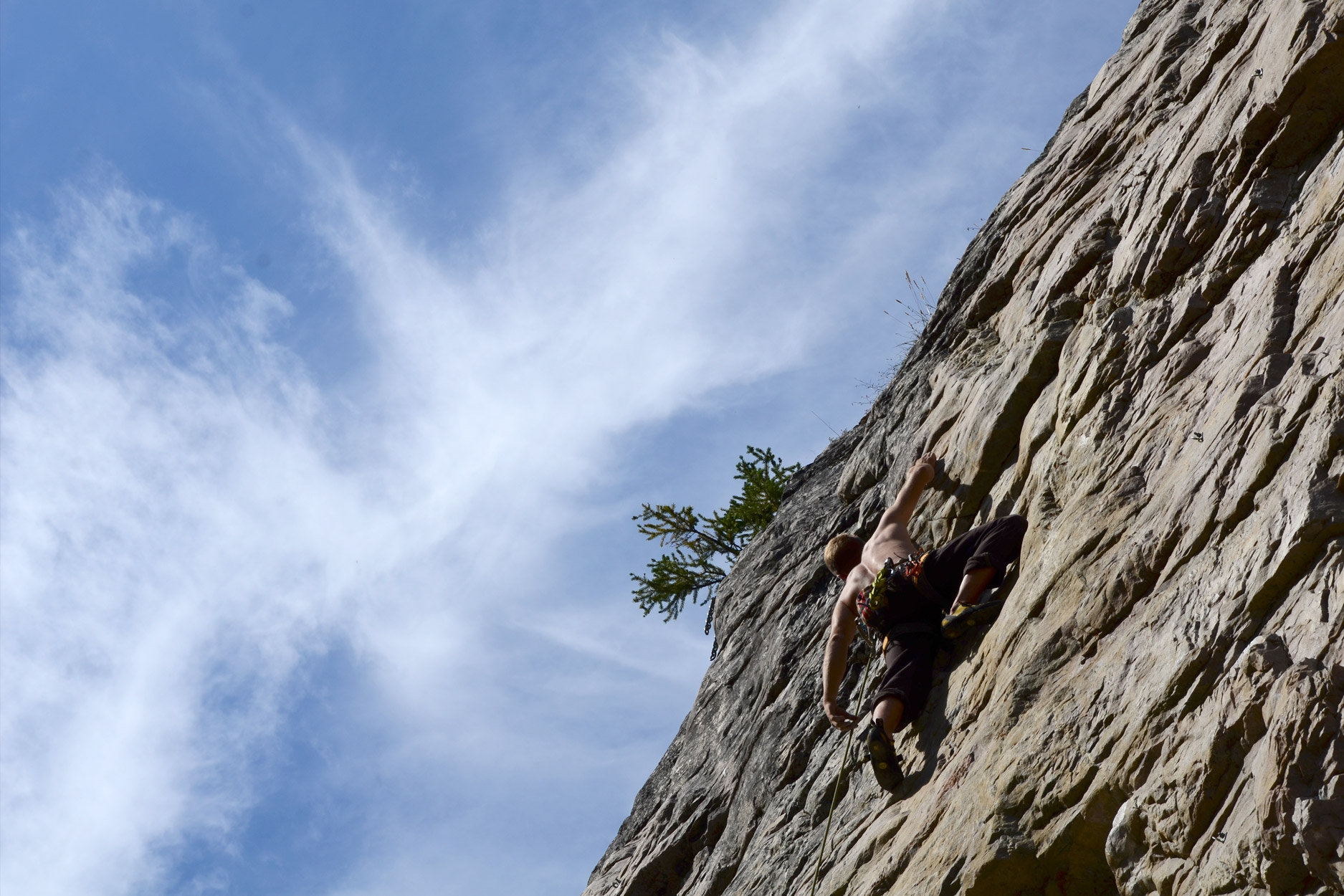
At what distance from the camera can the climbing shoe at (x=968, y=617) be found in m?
6.86

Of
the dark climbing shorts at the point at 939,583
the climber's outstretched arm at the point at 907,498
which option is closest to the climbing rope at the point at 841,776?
the dark climbing shorts at the point at 939,583

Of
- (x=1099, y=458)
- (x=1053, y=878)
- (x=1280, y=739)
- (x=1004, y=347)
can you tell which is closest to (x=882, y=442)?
(x=1004, y=347)

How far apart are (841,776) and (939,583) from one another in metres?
1.41

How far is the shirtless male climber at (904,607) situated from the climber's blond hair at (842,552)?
0.40m

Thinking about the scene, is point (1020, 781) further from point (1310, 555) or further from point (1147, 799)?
point (1310, 555)

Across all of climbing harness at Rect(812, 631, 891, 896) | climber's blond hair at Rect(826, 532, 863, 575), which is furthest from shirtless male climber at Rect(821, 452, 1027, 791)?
climber's blond hair at Rect(826, 532, 863, 575)

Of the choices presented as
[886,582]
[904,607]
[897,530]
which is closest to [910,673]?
[904,607]

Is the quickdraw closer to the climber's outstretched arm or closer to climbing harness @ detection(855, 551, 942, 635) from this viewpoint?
climbing harness @ detection(855, 551, 942, 635)

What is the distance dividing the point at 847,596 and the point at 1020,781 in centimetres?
284

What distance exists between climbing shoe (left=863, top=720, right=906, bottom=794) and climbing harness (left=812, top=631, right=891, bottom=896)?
1.49 ft

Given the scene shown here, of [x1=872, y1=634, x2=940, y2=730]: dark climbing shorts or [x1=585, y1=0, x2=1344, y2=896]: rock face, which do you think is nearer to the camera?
[x1=585, y1=0, x2=1344, y2=896]: rock face

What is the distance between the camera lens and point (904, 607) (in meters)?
7.43

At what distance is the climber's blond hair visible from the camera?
8766 millimetres

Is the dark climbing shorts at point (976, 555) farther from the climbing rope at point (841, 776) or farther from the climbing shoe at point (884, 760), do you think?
the climbing shoe at point (884, 760)
